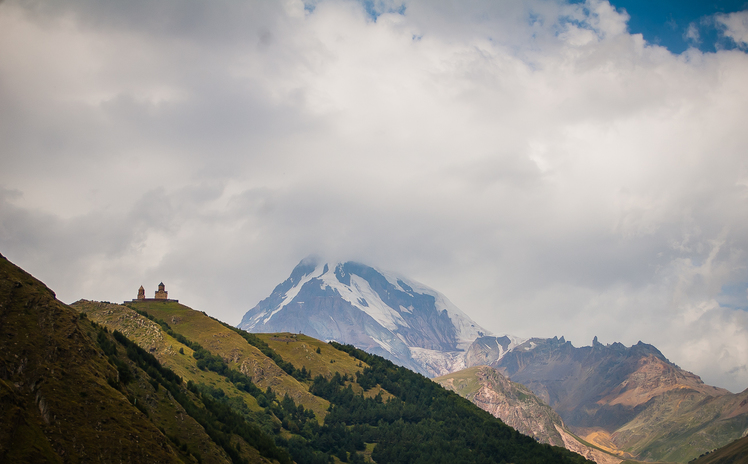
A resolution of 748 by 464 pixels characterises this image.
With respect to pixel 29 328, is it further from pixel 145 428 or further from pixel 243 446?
pixel 243 446

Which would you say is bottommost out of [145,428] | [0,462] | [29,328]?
[0,462]

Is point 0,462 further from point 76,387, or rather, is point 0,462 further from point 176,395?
point 176,395

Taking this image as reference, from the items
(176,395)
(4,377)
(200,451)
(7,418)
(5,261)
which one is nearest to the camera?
(7,418)

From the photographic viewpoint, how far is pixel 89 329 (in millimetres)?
150625

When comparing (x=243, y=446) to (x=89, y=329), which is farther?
(x=243, y=446)

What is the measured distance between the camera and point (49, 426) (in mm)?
98438

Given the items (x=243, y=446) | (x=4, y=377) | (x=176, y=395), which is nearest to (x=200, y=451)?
(x=176, y=395)

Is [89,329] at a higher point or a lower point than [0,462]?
higher

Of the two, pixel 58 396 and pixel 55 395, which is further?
pixel 58 396

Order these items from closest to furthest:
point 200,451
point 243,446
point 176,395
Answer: point 200,451 → point 176,395 → point 243,446

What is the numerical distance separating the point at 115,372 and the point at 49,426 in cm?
3183

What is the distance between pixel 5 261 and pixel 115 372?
30991 mm

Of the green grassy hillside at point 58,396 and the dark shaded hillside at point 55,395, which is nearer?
the dark shaded hillside at point 55,395

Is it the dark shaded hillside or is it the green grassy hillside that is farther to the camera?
the green grassy hillside
